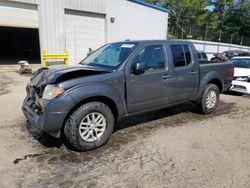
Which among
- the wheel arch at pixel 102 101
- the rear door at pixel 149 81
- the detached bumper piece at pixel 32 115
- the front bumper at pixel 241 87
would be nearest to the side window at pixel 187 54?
the rear door at pixel 149 81

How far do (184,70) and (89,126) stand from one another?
2.48 m

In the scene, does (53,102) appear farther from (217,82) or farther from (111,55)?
(217,82)

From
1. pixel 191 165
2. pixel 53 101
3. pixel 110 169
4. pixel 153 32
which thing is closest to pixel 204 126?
pixel 191 165

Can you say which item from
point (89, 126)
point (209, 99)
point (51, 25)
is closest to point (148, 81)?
point (89, 126)

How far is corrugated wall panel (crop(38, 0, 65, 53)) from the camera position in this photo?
11.8 meters

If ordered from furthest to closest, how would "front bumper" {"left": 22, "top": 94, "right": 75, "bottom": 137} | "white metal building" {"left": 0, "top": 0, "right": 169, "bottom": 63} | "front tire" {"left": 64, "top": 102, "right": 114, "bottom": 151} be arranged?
"white metal building" {"left": 0, "top": 0, "right": 169, "bottom": 63}
"front tire" {"left": 64, "top": 102, "right": 114, "bottom": 151}
"front bumper" {"left": 22, "top": 94, "right": 75, "bottom": 137}

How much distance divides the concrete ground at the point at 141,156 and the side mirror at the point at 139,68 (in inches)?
48.5

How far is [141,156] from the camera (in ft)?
11.5

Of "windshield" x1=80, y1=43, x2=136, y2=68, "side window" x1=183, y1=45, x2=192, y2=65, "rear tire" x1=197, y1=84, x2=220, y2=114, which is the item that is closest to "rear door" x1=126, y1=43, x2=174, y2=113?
"windshield" x1=80, y1=43, x2=136, y2=68

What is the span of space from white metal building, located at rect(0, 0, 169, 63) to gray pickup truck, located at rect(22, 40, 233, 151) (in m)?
8.40

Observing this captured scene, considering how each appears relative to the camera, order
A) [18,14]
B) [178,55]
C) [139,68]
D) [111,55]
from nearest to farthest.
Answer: [139,68] → [111,55] → [178,55] → [18,14]

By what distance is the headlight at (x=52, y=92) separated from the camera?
10.8 feet

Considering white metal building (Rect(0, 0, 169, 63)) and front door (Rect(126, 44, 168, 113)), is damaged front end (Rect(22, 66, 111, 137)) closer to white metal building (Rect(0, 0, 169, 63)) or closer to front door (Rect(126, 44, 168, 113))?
front door (Rect(126, 44, 168, 113))

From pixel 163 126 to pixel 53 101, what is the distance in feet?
8.28
